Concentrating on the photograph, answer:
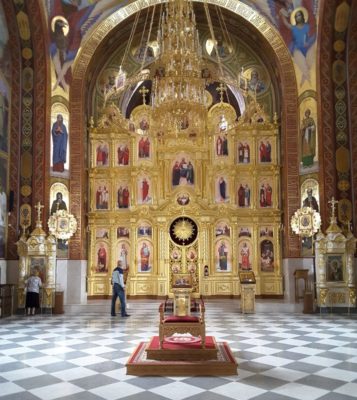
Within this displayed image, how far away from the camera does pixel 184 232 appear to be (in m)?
17.4

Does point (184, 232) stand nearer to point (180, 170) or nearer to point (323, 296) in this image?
point (180, 170)

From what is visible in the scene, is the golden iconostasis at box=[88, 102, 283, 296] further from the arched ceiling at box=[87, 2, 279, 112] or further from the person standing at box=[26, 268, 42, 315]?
the person standing at box=[26, 268, 42, 315]

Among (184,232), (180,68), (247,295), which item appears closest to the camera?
(180,68)

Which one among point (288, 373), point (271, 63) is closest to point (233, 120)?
point (271, 63)

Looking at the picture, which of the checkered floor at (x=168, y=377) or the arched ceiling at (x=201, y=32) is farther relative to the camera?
the arched ceiling at (x=201, y=32)

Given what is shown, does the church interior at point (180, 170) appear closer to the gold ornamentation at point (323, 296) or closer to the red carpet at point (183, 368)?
the gold ornamentation at point (323, 296)

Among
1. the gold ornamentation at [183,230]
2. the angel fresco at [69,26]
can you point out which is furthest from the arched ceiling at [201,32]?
the gold ornamentation at [183,230]

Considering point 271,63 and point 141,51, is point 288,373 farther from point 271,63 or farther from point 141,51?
point 141,51

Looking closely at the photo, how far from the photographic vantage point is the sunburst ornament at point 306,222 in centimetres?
1495

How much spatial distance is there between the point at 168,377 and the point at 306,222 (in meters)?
10.1

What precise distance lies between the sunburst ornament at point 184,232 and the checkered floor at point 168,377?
5598mm

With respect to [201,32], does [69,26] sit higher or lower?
lower

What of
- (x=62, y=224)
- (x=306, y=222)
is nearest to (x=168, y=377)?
(x=62, y=224)

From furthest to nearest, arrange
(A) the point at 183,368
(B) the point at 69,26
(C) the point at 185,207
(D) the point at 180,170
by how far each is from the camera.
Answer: (D) the point at 180,170 → (C) the point at 185,207 → (B) the point at 69,26 → (A) the point at 183,368
